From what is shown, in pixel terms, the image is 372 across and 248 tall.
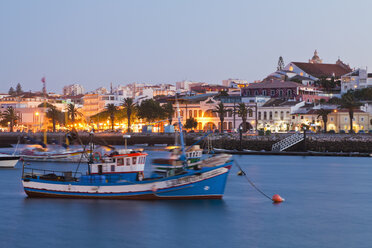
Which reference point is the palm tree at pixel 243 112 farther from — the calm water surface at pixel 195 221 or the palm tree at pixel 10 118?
the palm tree at pixel 10 118

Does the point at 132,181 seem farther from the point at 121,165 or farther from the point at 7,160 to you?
the point at 7,160

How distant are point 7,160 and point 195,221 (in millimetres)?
37120

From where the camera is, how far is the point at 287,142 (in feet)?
313

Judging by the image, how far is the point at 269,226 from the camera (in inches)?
1476

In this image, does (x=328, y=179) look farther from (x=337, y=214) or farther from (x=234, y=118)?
(x=234, y=118)

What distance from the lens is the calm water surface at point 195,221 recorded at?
3422cm

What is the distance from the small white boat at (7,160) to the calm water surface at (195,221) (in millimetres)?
17884

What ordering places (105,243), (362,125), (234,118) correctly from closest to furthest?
1. (105,243)
2. (362,125)
3. (234,118)

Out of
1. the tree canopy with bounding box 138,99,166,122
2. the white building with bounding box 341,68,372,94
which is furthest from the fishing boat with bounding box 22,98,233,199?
the white building with bounding box 341,68,372,94

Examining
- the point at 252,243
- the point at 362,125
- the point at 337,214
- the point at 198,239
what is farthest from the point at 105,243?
the point at 362,125

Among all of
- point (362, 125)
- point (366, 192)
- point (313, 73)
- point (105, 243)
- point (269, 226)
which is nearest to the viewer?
point (105, 243)

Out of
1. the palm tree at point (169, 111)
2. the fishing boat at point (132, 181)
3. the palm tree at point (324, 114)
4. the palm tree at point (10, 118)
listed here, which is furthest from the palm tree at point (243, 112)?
the fishing boat at point (132, 181)

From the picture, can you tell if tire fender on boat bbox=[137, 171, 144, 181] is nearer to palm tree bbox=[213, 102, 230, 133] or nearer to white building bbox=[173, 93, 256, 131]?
palm tree bbox=[213, 102, 230, 133]

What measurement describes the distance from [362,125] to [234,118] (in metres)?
21.9
